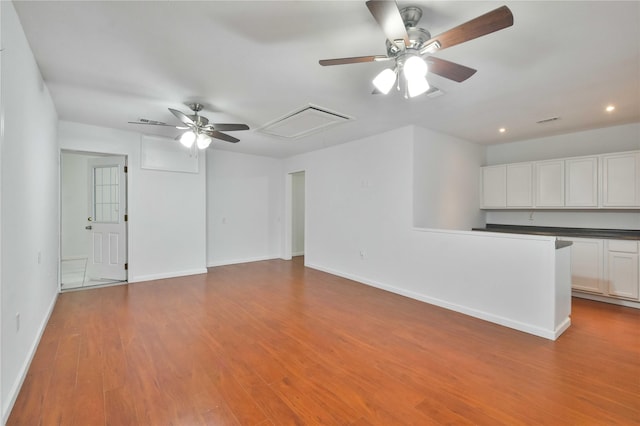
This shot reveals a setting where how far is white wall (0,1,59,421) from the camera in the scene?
1.76 metres

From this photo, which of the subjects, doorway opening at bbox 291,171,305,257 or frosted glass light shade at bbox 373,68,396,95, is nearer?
frosted glass light shade at bbox 373,68,396,95

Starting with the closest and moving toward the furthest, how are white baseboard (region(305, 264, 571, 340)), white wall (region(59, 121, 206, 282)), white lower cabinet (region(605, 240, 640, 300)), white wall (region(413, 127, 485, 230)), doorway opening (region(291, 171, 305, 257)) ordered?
white baseboard (region(305, 264, 571, 340)), white lower cabinet (region(605, 240, 640, 300)), white wall (region(413, 127, 485, 230)), white wall (region(59, 121, 206, 282)), doorway opening (region(291, 171, 305, 257))

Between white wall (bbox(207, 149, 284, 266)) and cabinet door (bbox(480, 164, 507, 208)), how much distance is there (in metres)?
Answer: 4.49

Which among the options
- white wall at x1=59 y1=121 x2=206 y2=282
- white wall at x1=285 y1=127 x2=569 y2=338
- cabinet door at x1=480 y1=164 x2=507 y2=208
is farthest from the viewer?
cabinet door at x1=480 y1=164 x2=507 y2=208

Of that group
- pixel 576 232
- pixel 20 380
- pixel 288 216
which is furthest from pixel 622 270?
pixel 20 380

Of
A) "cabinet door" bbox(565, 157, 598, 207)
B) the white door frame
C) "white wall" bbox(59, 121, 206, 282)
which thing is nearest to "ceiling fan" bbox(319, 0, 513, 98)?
"cabinet door" bbox(565, 157, 598, 207)

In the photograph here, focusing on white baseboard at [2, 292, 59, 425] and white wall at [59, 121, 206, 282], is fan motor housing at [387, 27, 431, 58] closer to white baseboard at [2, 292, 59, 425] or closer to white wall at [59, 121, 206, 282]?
white baseboard at [2, 292, 59, 425]

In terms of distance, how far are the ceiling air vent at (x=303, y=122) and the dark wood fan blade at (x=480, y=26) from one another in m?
1.98

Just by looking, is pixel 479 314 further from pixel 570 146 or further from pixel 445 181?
pixel 570 146

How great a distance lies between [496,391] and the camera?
1985mm

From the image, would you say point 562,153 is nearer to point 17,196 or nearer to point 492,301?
point 492,301

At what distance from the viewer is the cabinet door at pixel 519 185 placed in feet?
15.3

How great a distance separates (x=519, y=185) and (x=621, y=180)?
3.93 ft

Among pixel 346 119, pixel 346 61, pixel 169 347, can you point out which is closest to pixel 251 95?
pixel 346 119
